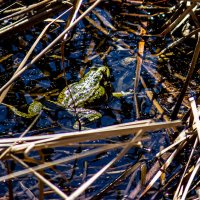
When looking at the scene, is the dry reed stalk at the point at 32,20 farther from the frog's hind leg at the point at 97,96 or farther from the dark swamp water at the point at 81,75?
the frog's hind leg at the point at 97,96

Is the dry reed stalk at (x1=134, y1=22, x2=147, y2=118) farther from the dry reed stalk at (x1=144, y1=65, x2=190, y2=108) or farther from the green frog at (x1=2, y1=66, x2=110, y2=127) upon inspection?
the green frog at (x1=2, y1=66, x2=110, y2=127)

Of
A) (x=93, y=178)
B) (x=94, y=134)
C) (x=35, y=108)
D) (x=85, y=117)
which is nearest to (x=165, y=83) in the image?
(x=85, y=117)

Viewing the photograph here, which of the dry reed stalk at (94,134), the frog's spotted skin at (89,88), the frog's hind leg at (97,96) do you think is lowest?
the frog's hind leg at (97,96)

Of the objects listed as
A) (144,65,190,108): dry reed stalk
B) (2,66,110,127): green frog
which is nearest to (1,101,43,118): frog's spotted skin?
(2,66,110,127): green frog

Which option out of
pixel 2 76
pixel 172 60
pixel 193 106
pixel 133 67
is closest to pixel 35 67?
pixel 2 76

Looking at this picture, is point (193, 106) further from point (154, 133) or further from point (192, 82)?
point (192, 82)

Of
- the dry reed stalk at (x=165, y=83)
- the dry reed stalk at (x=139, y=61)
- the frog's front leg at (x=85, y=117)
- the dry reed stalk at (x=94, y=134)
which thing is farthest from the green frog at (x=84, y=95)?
the dry reed stalk at (x=94, y=134)

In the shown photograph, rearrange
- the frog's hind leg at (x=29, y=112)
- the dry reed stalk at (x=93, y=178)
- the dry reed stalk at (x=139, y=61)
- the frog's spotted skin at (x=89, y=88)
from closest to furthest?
the dry reed stalk at (x=93, y=178) → the frog's hind leg at (x=29, y=112) → the dry reed stalk at (x=139, y=61) → the frog's spotted skin at (x=89, y=88)
